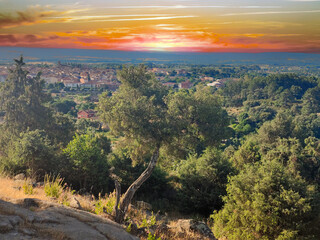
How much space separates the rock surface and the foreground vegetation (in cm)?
132

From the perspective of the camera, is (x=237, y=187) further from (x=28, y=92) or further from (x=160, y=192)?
(x=28, y=92)

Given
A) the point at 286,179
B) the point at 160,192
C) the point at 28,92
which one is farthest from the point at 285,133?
the point at 28,92

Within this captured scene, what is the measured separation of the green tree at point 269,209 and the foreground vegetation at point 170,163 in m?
0.03

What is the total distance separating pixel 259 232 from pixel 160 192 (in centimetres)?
696

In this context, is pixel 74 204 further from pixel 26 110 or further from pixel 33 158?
pixel 26 110

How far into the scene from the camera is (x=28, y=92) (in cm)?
2591

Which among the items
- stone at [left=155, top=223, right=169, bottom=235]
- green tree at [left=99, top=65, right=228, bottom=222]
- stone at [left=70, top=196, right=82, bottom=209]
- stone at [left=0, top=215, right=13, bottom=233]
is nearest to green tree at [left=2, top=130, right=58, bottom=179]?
green tree at [left=99, top=65, right=228, bottom=222]

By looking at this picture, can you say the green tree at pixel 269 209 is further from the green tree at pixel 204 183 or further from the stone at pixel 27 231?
the stone at pixel 27 231

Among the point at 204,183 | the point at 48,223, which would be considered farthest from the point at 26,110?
the point at 48,223

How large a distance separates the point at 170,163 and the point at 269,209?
36.4ft

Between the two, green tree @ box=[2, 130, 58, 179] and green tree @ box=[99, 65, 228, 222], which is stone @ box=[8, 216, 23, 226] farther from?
green tree @ box=[2, 130, 58, 179]

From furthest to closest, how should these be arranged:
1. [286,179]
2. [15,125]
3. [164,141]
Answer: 1. [15,125]
2. [164,141]
3. [286,179]

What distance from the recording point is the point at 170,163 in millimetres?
19766

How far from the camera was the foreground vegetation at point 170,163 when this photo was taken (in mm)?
9125
